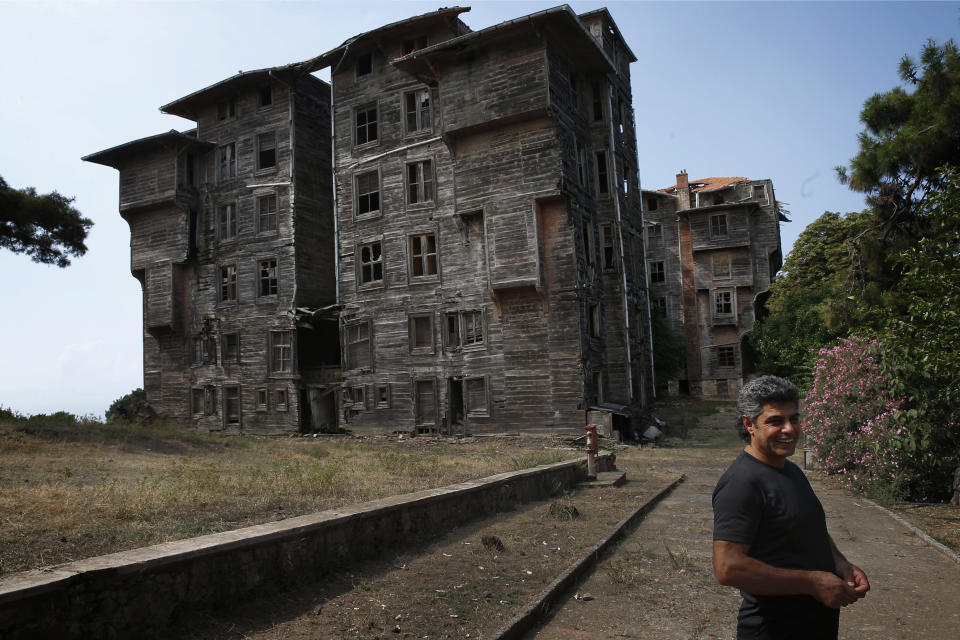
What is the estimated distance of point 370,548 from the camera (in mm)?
6629

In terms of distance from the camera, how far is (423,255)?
86.1ft

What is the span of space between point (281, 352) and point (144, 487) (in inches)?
823

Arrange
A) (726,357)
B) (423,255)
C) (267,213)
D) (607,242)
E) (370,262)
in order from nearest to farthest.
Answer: (423,255) < (607,242) < (370,262) < (267,213) < (726,357)

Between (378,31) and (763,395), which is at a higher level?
(378,31)

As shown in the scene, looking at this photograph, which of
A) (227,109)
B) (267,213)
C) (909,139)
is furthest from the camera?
(227,109)

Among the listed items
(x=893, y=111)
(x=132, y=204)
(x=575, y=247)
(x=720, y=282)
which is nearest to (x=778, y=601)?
(x=893, y=111)

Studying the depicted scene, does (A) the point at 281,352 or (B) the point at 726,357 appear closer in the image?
(A) the point at 281,352

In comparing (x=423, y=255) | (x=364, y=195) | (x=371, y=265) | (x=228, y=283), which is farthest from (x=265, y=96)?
(x=423, y=255)

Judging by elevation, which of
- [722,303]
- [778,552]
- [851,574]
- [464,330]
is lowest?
[851,574]

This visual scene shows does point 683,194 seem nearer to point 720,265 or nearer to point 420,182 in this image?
point 720,265

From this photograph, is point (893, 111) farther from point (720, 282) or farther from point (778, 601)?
point (720, 282)

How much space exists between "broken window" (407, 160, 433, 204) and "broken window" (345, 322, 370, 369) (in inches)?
229

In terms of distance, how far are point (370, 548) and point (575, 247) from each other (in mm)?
18170

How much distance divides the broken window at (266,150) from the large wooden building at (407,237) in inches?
4.4
